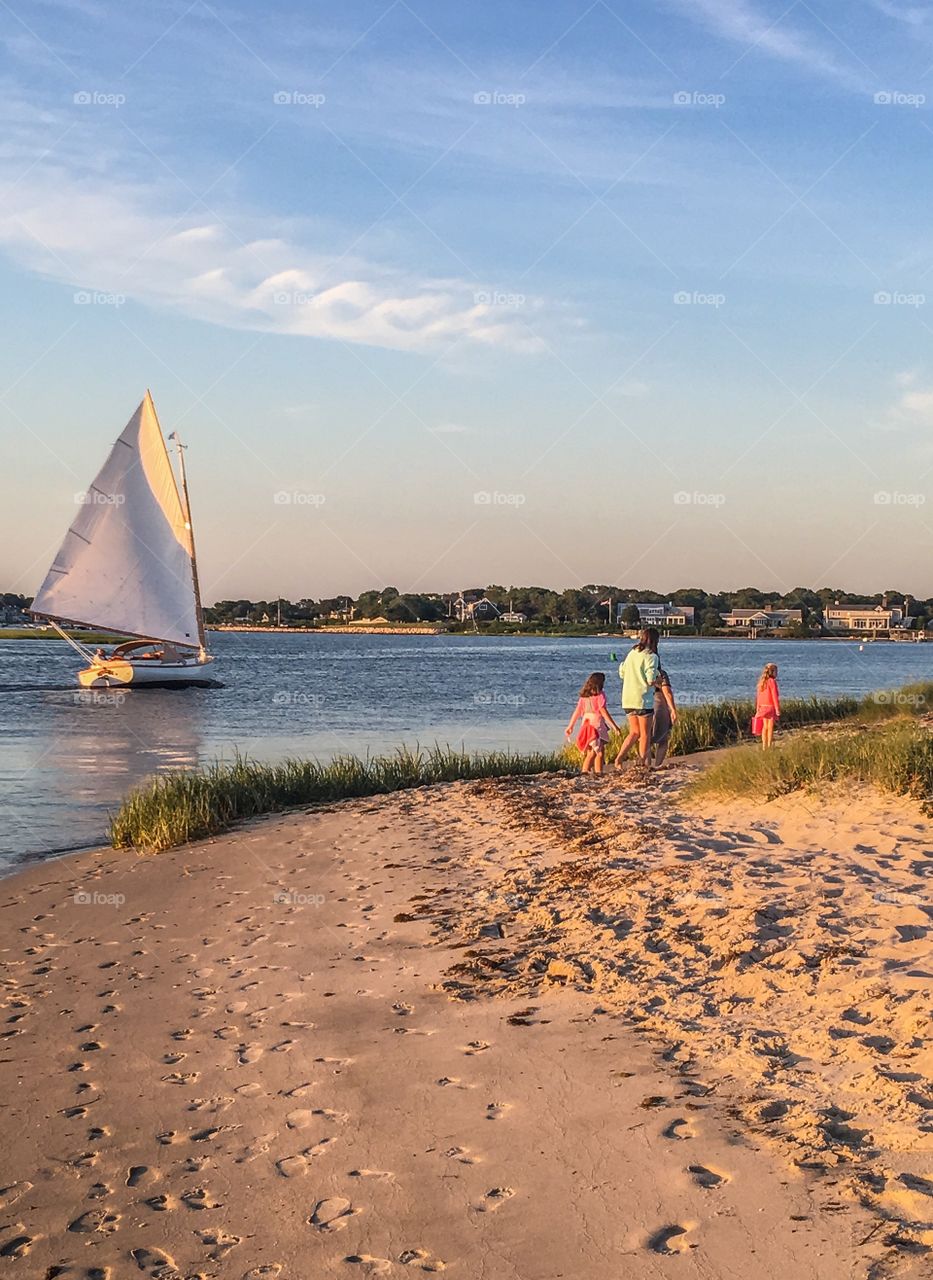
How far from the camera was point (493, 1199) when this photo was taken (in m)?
4.48

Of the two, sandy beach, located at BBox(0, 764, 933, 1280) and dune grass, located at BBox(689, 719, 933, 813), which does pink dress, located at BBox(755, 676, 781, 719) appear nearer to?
dune grass, located at BBox(689, 719, 933, 813)

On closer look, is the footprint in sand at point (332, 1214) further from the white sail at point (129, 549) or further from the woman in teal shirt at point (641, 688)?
the white sail at point (129, 549)

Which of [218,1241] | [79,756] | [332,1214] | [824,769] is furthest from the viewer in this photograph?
[79,756]

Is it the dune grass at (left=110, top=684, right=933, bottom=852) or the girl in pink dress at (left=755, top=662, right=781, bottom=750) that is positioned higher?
the girl in pink dress at (left=755, top=662, right=781, bottom=750)

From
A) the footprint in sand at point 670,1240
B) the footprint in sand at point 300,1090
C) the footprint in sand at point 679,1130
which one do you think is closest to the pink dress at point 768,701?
the footprint in sand at point 300,1090

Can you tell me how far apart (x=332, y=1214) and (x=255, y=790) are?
11.6 m

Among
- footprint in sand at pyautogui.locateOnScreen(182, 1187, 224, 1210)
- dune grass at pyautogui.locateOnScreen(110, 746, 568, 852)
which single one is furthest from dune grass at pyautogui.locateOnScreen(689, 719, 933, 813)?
footprint in sand at pyautogui.locateOnScreen(182, 1187, 224, 1210)

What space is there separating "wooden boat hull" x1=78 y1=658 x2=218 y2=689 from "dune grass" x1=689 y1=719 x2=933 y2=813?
1621 inches

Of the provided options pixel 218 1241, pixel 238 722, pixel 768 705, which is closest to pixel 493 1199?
pixel 218 1241

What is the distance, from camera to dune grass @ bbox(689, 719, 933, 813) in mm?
11164

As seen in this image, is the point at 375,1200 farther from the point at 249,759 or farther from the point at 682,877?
the point at 249,759

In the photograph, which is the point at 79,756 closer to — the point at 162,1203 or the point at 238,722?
the point at 238,722

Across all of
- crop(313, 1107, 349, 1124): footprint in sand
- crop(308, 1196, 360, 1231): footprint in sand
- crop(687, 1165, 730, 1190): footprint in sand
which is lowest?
crop(313, 1107, 349, 1124): footprint in sand

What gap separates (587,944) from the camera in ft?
24.7
